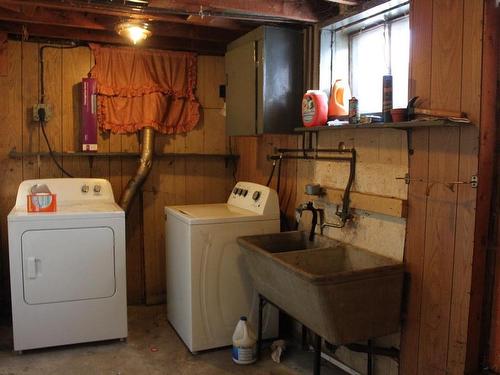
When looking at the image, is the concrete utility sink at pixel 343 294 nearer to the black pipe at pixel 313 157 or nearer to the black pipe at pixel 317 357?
the black pipe at pixel 317 357

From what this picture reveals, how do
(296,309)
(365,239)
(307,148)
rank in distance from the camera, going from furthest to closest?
(307,148), (365,239), (296,309)

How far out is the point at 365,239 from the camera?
8.51 ft

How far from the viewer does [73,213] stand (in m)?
3.03

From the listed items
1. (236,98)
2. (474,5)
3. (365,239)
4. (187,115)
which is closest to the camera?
(474,5)

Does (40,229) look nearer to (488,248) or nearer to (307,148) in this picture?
(307,148)

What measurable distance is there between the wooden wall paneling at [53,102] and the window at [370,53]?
6.59 ft

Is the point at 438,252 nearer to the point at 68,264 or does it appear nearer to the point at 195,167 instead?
the point at 68,264

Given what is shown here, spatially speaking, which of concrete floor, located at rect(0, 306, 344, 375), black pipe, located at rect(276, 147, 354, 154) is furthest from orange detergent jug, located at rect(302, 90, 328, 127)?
concrete floor, located at rect(0, 306, 344, 375)

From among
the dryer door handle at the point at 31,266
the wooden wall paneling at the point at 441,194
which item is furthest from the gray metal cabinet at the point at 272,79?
the dryer door handle at the point at 31,266

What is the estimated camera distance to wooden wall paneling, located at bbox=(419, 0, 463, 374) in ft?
6.67

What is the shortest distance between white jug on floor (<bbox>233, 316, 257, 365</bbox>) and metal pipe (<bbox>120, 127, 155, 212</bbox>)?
1.38 meters

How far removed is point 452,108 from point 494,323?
92 cm

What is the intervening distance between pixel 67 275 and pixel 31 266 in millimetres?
220

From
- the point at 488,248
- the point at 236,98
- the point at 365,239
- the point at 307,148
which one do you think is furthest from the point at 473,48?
the point at 236,98
